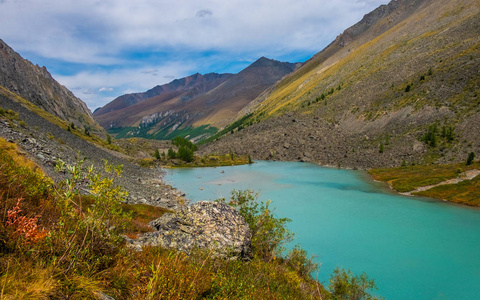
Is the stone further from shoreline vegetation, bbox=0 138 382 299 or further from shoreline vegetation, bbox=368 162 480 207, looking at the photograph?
shoreline vegetation, bbox=368 162 480 207

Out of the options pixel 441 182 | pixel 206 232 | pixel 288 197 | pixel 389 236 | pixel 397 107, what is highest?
pixel 397 107

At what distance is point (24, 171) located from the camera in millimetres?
8344

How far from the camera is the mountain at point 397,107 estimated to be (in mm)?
90562

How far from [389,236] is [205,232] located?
3215 cm

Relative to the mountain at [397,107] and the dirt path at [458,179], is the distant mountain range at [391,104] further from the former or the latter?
the dirt path at [458,179]

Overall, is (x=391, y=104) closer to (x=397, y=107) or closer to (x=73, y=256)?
(x=397, y=107)

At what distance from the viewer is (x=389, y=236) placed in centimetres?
3600

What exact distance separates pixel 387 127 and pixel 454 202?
220 feet

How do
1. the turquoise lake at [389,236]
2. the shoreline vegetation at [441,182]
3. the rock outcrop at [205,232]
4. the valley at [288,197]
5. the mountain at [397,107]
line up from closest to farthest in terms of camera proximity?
the valley at [288,197]
the rock outcrop at [205,232]
the turquoise lake at [389,236]
the shoreline vegetation at [441,182]
the mountain at [397,107]

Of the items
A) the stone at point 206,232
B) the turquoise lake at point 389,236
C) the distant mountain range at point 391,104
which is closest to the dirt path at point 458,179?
the turquoise lake at point 389,236

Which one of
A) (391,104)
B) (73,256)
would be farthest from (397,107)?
(73,256)

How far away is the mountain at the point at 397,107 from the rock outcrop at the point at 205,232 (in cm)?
9031

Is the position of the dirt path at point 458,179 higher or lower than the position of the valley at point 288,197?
lower

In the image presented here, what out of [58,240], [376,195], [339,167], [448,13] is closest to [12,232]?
[58,240]
